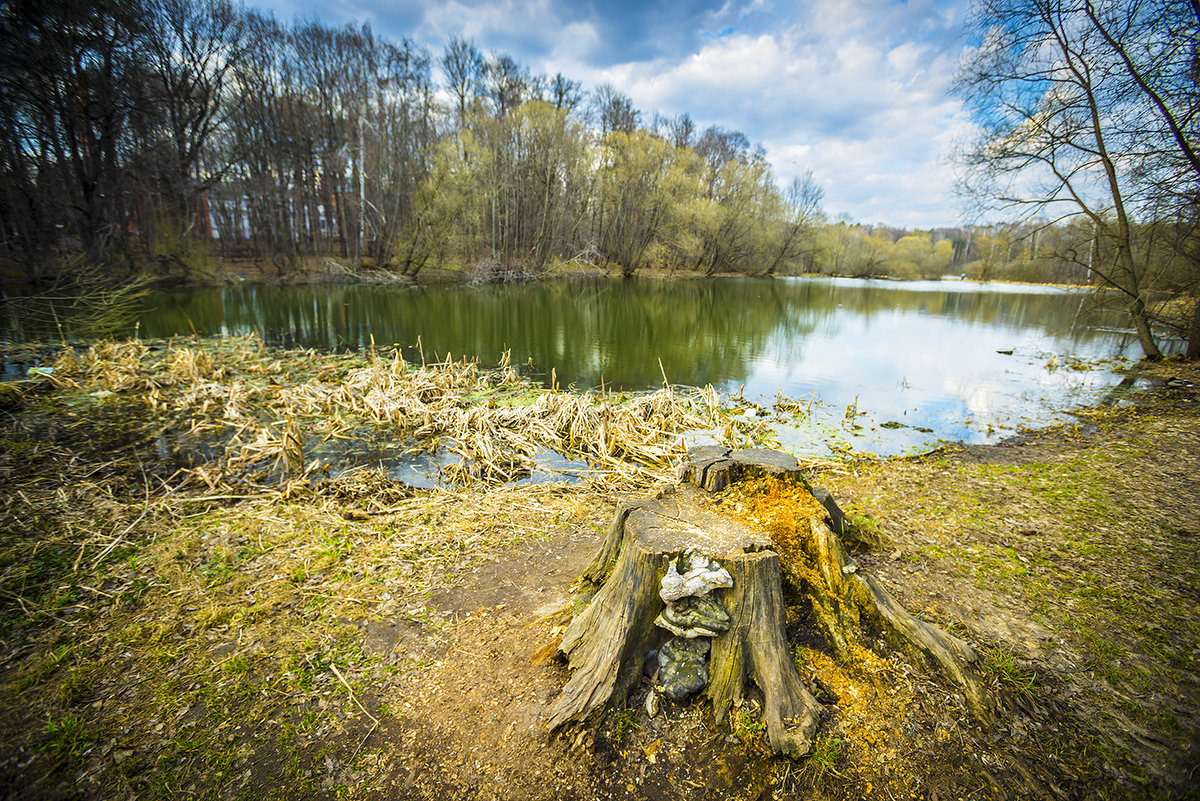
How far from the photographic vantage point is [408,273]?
34.2 metres

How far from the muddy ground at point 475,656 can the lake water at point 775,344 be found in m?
3.46

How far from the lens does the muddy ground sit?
7.05 ft

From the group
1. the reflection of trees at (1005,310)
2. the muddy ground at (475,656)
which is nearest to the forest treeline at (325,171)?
the reflection of trees at (1005,310)

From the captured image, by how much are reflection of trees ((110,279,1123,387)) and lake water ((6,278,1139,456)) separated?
0.10 m

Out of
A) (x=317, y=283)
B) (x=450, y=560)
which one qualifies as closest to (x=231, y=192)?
(x=317, y=283)

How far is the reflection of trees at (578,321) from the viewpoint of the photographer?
1359 cm

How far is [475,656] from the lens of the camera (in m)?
2.90

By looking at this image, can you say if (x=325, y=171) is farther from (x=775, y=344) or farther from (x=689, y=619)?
(x=689, y=619)

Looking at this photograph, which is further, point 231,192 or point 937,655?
point 231,192

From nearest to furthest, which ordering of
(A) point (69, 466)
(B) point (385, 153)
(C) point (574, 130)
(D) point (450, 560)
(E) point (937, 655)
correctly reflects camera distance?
(E) point (937, 655)
(D) point (450, 560)
(A) point (69, 466)
(B) point (385, 153)
(C) point (574, 130)

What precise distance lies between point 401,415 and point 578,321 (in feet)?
41.2

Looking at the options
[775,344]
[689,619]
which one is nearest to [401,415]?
[689,619]

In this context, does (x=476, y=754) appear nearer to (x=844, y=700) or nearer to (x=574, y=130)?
(x=844, y=700)

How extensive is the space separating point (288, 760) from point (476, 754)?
0.92 metres
